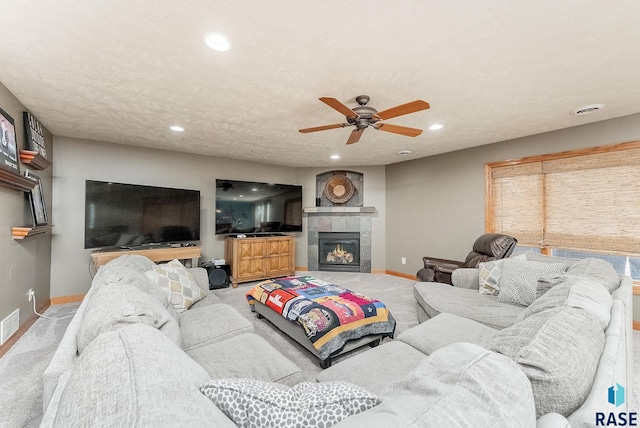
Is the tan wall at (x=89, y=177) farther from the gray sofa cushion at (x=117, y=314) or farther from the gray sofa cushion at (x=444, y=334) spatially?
the gray sofa cushion at (x=444, y=334)

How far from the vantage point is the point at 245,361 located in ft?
4.81

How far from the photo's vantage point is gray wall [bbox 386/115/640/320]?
3.35 m

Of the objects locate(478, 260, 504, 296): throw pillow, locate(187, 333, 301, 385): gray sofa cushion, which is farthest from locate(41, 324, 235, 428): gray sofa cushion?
locate(478, 260, 504, 296): throw pillow

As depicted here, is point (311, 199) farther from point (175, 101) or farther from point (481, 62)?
point (481, 62)

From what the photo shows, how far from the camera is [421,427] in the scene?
493 mm

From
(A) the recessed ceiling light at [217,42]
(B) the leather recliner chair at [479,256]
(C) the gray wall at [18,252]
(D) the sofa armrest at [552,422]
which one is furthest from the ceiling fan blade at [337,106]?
(C) the gray wall at [18,252]

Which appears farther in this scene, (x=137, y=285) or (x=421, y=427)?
(x=137, y=285)

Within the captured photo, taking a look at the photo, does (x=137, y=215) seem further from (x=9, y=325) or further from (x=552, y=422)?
(x=552, y=422)

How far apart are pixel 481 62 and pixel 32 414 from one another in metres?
3.69

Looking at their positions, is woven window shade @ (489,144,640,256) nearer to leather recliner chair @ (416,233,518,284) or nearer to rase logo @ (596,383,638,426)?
leather recliner chair @ (416,233,518,284)

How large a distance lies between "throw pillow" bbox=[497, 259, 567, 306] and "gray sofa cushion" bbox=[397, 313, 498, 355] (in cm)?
67

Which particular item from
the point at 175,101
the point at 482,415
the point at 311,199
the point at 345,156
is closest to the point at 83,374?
the point at 482,415

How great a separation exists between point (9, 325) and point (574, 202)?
6.12 metres

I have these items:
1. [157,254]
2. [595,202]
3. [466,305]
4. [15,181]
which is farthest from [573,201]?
[15,181]
